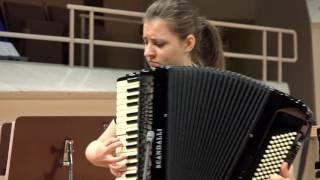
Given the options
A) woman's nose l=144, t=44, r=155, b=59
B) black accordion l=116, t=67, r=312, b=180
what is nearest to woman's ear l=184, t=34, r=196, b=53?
woman's nose l=144, t=44, r=155, b=59

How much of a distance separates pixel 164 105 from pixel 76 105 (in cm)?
345

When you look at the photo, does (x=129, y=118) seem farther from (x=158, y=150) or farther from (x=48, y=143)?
(x=48, y=143)

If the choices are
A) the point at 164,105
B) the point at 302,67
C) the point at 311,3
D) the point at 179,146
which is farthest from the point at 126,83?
the point at 302,67

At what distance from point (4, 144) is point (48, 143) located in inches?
14.7

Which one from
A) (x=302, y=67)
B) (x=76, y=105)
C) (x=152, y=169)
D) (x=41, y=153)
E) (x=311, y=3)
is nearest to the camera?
(x=152, y=169)

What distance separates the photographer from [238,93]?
1.97m

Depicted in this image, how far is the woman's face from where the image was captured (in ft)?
7.06

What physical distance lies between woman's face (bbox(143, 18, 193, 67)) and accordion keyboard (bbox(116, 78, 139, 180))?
24 centimetres

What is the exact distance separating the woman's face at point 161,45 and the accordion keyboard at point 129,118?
236 millimetres

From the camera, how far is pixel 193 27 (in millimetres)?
2270

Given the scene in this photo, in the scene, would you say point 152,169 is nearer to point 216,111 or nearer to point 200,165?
point 200,165

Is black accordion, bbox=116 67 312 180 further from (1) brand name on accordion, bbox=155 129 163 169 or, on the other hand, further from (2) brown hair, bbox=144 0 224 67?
(2) brown hair, bbox=144 0 224 67

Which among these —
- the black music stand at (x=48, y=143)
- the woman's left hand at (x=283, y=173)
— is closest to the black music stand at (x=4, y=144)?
the black music stand at (x=48, y=143)

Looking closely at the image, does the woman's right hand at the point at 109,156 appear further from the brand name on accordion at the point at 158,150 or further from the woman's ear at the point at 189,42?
the woman's ear at the point at 189,42
